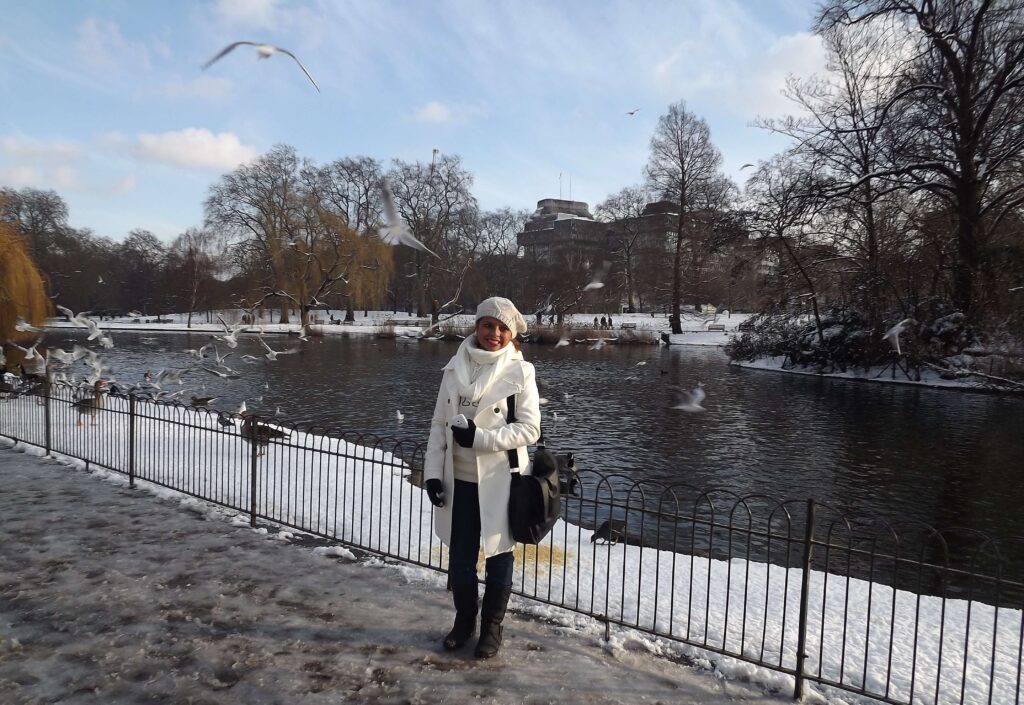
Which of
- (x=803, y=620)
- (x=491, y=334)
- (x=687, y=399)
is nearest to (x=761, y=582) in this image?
(x=803, y=620)

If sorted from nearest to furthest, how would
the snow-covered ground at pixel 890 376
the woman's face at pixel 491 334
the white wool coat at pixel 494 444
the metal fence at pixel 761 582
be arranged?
the white wool coat at pixel 494 444 < the woman's face at pixel 491 334 < the metal fence at pixel 761 582 < the snow-covered ground at pixel 890 376

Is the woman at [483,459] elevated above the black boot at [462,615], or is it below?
above

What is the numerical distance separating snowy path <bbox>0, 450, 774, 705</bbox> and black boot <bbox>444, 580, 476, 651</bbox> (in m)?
0.10

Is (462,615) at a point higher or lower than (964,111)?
lower

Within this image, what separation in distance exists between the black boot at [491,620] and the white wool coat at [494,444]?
29cm

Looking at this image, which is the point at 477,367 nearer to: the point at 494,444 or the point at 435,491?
the point at 494,444

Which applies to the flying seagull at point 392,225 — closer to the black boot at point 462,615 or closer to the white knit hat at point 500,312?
the white knit hat at point 500,312

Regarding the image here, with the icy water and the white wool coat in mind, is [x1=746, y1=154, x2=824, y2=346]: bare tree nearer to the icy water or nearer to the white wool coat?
the icy water

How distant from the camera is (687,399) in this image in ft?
66.8

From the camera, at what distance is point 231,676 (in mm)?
3502

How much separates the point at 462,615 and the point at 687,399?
57.7 feet

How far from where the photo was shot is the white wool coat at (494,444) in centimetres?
352

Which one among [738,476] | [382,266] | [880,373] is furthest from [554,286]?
[738,476]

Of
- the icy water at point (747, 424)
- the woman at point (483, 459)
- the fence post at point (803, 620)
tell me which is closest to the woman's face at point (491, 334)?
the woman at point (483, 459)
